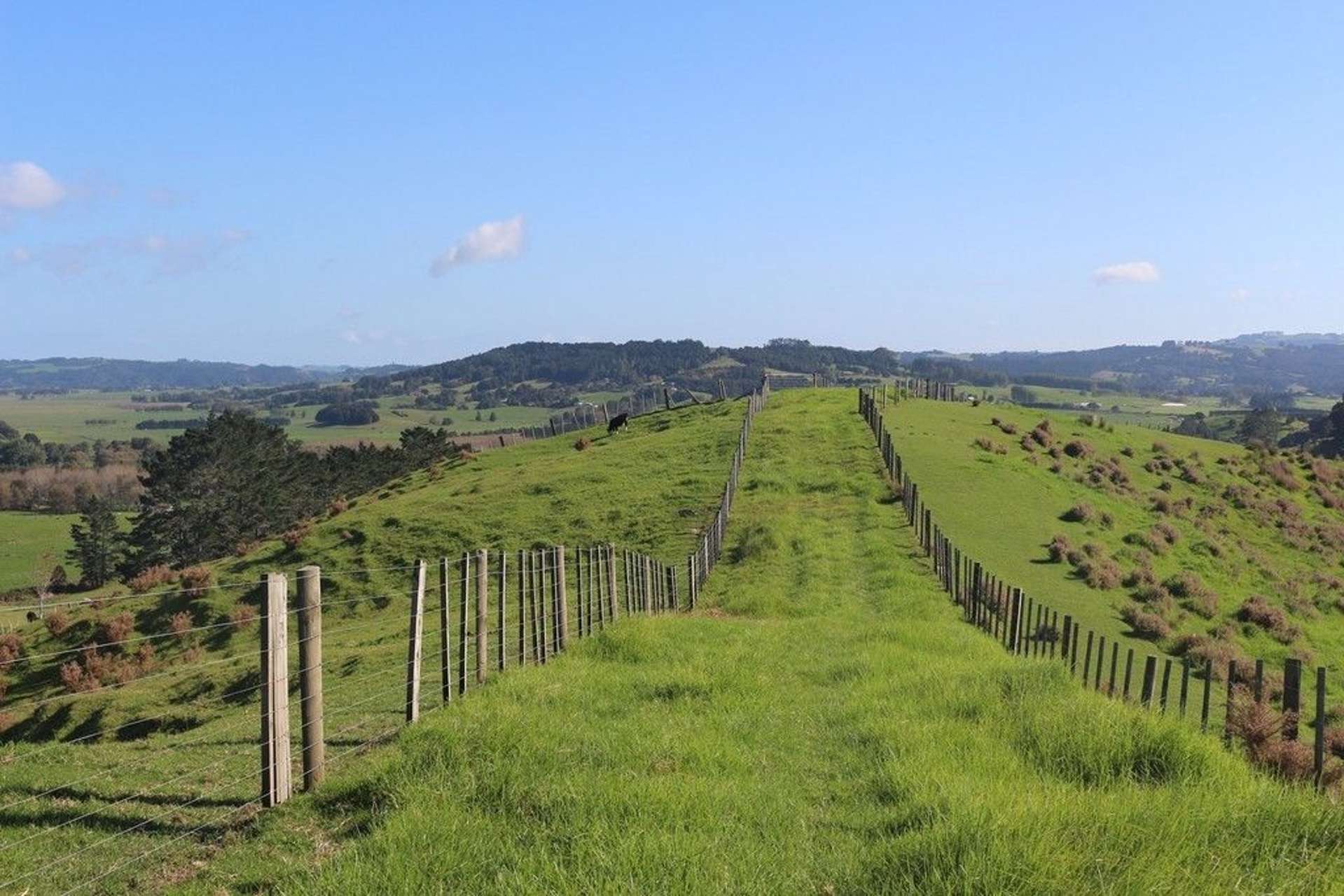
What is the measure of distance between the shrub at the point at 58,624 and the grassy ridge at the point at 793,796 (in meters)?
32.3

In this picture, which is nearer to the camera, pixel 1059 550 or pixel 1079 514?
pixel 1059 550

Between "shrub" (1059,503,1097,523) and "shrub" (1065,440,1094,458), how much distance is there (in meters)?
16.4

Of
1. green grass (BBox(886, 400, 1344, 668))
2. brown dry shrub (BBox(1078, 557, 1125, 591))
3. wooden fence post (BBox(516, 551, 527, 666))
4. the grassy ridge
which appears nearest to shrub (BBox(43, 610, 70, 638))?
wooden fence post (BBox(516, 551, 527, 666))

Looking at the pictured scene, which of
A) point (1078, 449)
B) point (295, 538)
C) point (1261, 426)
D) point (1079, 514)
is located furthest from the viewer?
point (1261, 426)

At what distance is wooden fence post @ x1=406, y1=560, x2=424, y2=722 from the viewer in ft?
36.9

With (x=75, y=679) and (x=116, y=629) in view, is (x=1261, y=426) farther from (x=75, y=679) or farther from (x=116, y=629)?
(x=75, y=679)

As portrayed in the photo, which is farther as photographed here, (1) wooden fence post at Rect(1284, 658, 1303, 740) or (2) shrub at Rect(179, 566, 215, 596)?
(2) shrub at Rect(179, 566, 215, 596)

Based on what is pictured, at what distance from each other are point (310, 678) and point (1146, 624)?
28.4m

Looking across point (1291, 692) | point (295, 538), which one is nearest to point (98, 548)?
point (295, 538)

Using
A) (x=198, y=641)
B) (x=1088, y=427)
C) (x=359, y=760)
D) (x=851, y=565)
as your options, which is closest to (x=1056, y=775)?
(x=359, y=760)

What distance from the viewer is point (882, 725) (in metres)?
10.4

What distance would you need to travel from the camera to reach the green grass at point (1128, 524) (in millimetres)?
34156

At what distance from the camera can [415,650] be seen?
11367 millimetres

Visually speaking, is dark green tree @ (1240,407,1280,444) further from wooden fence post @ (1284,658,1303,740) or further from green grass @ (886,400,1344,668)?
wooden fence post @ (1284,658,1303,740)
